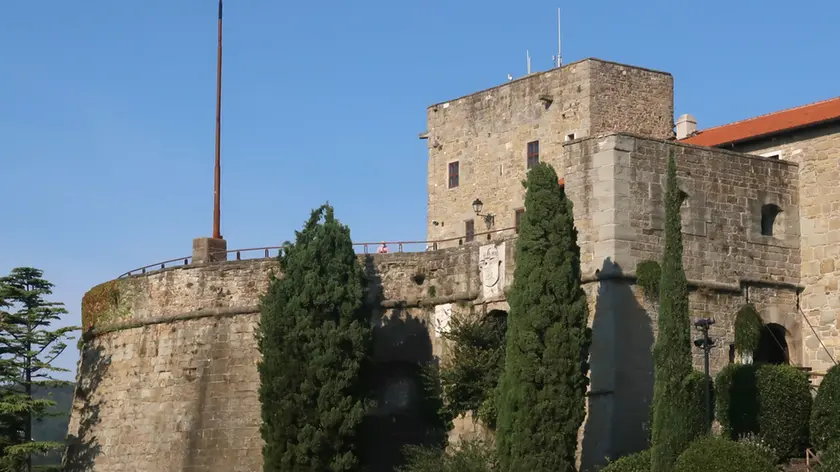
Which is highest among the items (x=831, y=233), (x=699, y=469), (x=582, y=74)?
(x=582, y=74)

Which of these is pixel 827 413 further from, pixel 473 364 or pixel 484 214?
pixel 484 214

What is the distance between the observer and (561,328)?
31.9 metres

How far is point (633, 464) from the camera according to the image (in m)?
31.1

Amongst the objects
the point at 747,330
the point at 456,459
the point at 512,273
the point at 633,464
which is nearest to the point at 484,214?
the point at 512,273

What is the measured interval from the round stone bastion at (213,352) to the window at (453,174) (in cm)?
832

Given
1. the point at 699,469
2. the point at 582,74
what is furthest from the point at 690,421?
the point at 582,74

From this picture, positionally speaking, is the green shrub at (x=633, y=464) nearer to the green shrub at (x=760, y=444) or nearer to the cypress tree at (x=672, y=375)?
the cypress tree at (x=672, y=375)

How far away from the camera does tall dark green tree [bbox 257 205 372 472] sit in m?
35.2

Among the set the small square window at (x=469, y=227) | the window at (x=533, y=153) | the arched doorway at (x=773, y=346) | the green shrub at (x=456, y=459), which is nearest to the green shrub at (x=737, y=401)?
the arched doorway at (x=773, y=346)

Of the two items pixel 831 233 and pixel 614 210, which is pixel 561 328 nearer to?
pixel 614 210

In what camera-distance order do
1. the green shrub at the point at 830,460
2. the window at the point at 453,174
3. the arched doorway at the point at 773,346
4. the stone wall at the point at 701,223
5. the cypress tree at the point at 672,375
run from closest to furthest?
the green shrub at the point at 830,460 < the cypress tree at the point at 672,375 < the stone wall at the point at 701,223 < the arched doorway at the point at 773,346 < the window at the point at 453,174

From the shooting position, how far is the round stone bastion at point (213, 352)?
38.5 meters

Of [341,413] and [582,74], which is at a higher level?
[582,74]

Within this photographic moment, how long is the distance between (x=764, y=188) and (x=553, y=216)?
6.06m
